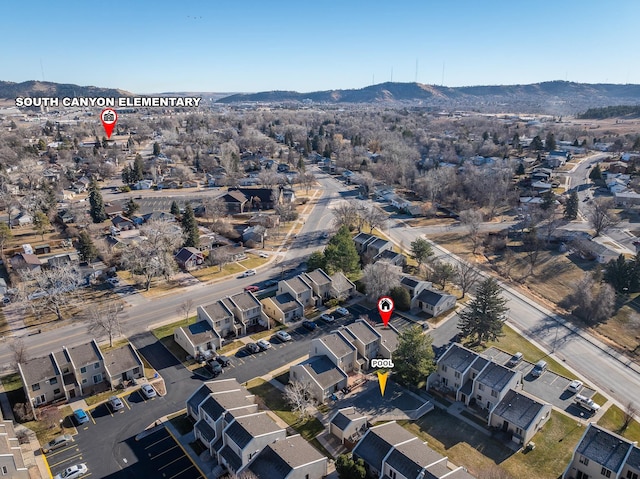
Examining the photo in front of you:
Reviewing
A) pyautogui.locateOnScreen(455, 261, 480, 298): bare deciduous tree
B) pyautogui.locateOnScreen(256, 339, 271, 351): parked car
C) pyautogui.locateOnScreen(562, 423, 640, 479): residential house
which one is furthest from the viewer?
pyautogui.locateOnScreen(455, 261, 480, 298): bare deciduous tree

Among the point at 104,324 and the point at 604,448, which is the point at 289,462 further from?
the point at 104,324

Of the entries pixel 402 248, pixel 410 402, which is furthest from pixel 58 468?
pixel 402 248

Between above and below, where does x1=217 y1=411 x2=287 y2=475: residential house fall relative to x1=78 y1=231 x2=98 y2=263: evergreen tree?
below

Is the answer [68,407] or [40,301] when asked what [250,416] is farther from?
[40,301]

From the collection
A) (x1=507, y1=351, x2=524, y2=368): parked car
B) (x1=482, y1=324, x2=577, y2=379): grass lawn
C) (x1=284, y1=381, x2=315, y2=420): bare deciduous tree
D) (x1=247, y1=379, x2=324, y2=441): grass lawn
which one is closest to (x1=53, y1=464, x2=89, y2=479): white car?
(x1=247, y1=379, x2=324, y2=441): grass lawn

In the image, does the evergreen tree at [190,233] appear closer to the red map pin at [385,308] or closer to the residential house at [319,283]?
the residential house at [319,283]

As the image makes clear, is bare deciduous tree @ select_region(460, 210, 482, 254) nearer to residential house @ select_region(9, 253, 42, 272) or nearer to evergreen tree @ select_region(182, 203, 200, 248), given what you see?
evergreen tree @ select_region(182, 203, 200, 248)
